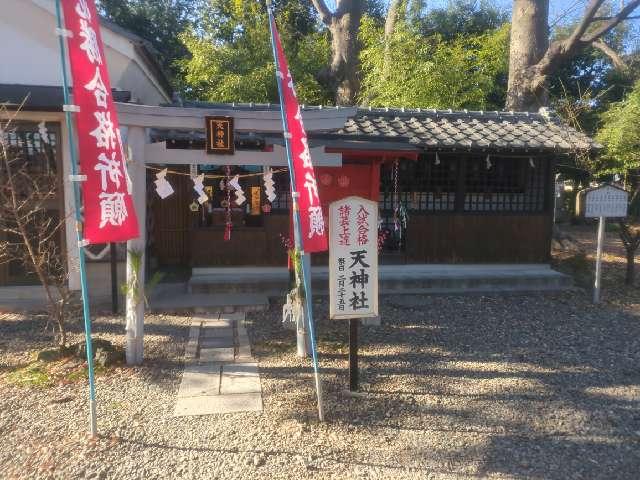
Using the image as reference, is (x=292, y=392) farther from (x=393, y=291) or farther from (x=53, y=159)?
(x=53, y=159)

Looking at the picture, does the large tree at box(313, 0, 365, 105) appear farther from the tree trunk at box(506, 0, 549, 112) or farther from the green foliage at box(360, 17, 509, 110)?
the tree trunk at box(506, 0, 549, 112)

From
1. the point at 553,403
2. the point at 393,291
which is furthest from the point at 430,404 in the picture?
the point at 393,291

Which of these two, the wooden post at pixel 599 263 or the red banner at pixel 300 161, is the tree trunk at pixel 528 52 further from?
the red banner at pixel 300 161

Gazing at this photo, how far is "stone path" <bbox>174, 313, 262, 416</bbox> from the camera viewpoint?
471 cm

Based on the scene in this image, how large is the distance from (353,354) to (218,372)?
1.71m

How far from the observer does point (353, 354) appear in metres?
4.89

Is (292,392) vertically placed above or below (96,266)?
below

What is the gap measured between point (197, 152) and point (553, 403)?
15.3 feet

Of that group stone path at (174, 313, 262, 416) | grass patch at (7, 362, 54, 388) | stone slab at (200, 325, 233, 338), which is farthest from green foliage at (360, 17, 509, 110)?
grass patch at (7, 362, 54, 388)

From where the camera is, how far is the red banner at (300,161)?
14.7ft

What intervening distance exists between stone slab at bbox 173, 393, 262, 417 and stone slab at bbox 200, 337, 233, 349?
1.60 metres

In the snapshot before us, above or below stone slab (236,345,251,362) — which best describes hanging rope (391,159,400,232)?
above

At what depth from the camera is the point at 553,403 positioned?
15.9 ft

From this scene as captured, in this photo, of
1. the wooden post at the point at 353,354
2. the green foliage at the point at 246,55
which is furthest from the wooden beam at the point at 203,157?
the green foliage at the point at 246,55
